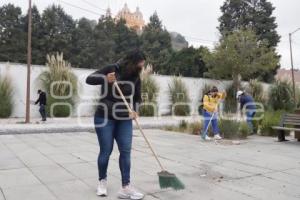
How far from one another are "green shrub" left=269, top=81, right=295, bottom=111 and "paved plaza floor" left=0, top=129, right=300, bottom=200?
1435cm

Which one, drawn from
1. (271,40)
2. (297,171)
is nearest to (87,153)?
(297,171)

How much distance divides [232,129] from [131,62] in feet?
22.1

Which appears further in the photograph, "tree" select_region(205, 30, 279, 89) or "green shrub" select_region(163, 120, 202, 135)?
"tree" select_region(205, 30, 279, 89)

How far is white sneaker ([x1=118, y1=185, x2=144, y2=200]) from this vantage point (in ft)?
14.5

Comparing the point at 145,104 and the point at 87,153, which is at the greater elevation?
the point at 145,104

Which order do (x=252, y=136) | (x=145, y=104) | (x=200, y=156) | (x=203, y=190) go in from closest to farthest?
1. (x=203, y=190)
2. (x=200, y=156)
3. (x=252, y=136)
4. (x=145, y=104)

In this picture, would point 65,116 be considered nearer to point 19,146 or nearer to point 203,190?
point 19,146

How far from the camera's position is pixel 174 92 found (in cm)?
2145

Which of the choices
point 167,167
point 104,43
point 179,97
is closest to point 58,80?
point 179,97

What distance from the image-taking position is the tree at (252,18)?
3938 centimetres

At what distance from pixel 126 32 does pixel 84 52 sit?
897 centimetres

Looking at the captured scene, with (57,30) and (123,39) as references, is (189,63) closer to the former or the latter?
(57,30)

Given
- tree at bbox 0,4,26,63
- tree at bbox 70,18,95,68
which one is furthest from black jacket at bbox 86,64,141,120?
tree at bbox 70,18,95,68

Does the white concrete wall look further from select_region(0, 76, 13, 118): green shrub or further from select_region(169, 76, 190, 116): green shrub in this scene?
select_region(0, 76, 13, 118): green shrub
